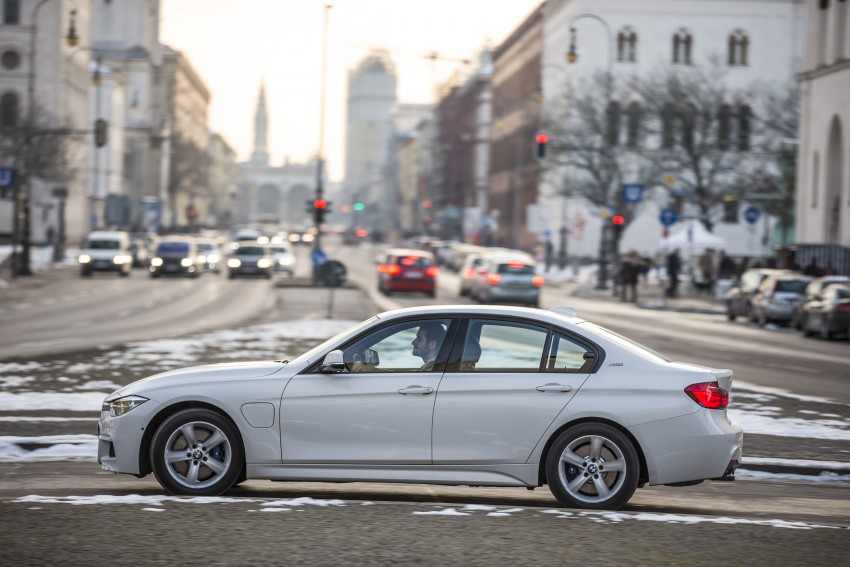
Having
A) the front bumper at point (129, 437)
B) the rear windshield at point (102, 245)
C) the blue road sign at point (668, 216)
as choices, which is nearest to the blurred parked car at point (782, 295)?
the blue road sign at point (668, 216)

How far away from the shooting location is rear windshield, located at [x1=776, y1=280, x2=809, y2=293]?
1601 inches

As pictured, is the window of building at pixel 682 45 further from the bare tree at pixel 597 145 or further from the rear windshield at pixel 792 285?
the rear windshield at pixel 792 285

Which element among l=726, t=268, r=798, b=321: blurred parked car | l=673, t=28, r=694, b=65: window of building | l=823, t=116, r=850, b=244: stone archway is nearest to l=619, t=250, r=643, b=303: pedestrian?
l=823, t=116, r=850, b=244: stone archway

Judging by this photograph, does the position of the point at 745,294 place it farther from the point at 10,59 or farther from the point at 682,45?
the point at 10,59

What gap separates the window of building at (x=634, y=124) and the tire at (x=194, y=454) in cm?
6434

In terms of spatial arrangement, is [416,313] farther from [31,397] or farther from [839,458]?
[31,397]

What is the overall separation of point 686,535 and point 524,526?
2.98 feet

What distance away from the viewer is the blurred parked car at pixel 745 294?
43188mm

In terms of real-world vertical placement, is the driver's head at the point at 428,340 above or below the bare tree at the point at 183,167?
below

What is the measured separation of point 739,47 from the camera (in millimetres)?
94625

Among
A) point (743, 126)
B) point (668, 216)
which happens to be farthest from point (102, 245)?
point (743, 126)

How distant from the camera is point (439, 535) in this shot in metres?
7.98

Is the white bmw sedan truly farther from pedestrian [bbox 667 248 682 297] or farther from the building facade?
the building facade

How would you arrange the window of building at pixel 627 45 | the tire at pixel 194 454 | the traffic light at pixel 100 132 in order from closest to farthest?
the tire at pixel 194 454 < the traffic light at pixel 100 132 < the window of building at pixel 627 45
